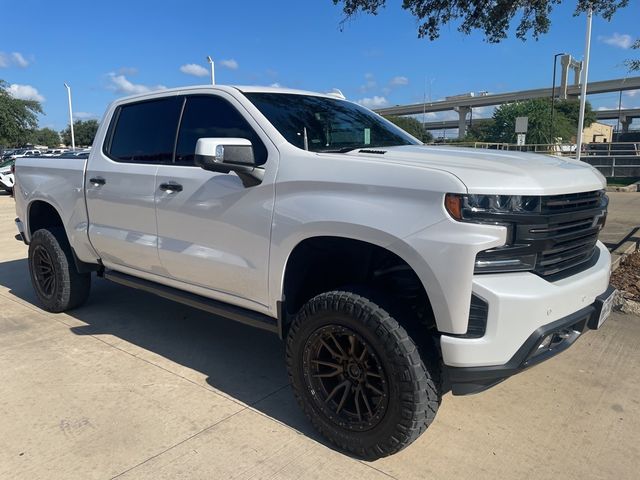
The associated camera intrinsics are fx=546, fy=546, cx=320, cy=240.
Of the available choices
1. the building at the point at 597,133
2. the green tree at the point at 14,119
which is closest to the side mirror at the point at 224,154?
the green tree at the point at 14,119

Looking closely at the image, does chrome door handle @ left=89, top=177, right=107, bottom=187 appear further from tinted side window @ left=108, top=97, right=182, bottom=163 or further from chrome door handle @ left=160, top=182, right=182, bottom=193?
chrome door handle @ left=160, top=182, right=182, bottom=193

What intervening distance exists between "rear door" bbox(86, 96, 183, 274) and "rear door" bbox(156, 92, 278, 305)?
0.48 feet

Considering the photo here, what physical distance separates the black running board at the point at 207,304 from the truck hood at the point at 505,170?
1.16m

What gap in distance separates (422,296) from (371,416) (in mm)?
699

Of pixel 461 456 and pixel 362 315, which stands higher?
pixel 362 315

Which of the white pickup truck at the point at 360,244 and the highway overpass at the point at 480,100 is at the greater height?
the highway overpass at the point at 480,100

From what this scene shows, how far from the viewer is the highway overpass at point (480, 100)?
266 feet

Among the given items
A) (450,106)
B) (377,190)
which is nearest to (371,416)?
(377,190)

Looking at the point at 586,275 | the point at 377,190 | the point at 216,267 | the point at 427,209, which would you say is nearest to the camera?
the point at 427,209

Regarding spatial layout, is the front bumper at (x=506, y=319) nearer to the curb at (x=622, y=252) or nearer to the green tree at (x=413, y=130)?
the curb at (x=622, y=252)

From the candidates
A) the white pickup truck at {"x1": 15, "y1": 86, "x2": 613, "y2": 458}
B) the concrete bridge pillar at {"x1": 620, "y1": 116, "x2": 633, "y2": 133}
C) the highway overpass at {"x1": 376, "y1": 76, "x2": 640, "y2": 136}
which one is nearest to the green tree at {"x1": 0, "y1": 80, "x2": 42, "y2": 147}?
the white pickup truck at {"x1": 15, "y1": 86, "x2": 613, "y2": 458}

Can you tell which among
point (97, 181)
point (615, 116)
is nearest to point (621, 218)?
point (97, 181)

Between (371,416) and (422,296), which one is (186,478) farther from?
(422,296)

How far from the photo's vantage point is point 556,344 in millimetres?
2768
